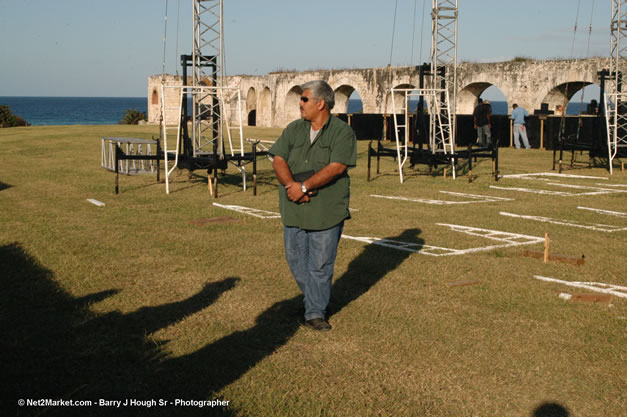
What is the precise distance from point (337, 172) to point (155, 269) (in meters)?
2.51

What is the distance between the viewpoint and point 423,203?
1109cm

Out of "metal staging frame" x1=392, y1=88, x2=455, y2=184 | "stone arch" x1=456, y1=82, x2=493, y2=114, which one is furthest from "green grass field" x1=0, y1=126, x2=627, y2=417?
"stone arch" x1=456, y1=82, x2=493, y2=114

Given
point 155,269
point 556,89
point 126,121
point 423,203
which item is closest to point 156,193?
point 423,203

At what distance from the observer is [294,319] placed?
5.00 m

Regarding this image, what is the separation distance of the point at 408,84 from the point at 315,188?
2399 centimetres

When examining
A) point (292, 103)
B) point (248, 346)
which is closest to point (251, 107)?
point (292, 103)

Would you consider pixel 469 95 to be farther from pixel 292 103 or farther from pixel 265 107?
pixel 265 107

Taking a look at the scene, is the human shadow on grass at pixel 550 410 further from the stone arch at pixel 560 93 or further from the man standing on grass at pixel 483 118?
the stone arch at pixel 560 93

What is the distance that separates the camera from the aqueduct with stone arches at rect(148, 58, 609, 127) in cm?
2856

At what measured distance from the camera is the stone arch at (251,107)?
49.4m

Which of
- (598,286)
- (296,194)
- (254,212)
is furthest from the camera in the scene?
(254,212)

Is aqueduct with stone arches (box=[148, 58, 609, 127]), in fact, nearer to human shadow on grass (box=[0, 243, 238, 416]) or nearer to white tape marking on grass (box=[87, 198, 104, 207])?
white tape marking on grass (box=[87, 198, 104, 207])

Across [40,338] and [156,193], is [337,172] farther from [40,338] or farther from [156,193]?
[156,193]

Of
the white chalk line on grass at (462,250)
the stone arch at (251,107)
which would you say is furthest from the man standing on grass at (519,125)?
the stone arch at (251,107)
